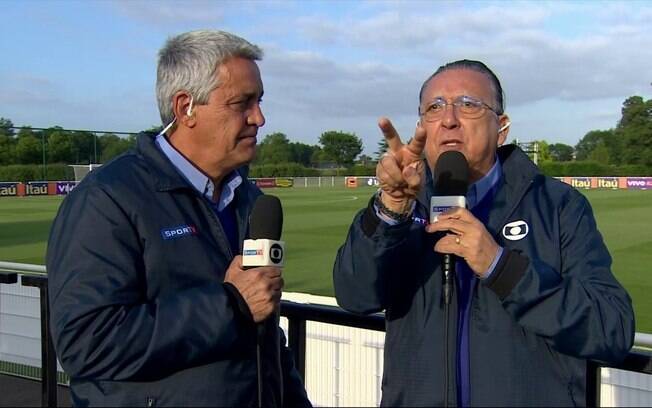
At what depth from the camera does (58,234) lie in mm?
1846

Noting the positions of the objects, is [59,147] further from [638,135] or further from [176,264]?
[638,135]

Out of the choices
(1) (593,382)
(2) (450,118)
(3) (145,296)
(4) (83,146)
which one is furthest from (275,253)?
(4) (83,146)

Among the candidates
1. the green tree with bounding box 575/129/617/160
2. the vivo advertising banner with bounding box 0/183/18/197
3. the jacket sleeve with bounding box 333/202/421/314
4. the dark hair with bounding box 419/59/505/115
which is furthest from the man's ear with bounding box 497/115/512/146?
the green tree with bounding box 575/129/617/160

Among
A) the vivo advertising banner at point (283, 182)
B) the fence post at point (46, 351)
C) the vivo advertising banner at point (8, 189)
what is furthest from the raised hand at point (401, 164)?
the vivo advertising banner at point (283, 182)

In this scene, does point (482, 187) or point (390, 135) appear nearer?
point (390, 135)

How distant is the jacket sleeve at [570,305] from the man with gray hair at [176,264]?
65 cm

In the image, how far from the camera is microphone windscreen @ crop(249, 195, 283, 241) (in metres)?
1.93

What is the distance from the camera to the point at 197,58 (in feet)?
6.76

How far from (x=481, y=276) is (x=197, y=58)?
3.53ft

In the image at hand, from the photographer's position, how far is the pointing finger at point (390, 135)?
171 cm

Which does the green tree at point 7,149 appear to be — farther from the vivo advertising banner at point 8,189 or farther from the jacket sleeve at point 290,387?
the jacket sleeve at point 290,387

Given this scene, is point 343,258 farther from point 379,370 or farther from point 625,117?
point 625,117

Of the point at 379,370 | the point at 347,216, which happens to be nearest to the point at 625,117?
the point at 347,216

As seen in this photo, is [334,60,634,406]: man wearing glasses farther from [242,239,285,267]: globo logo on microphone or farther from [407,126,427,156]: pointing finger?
[242,239,285,267]: globo logo on microphone
